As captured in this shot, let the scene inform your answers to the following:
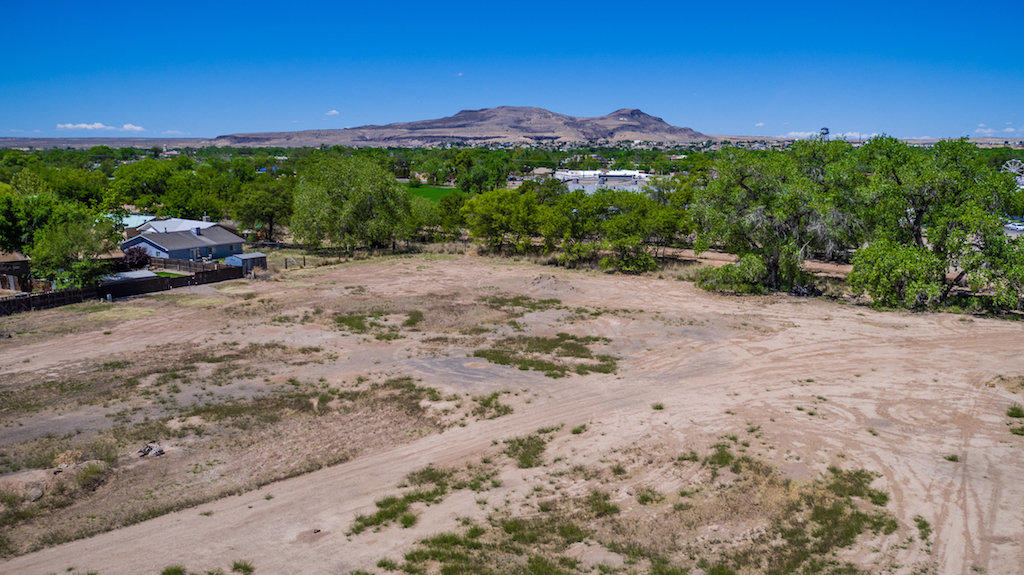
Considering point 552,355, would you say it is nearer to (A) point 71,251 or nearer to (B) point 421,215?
(A) point 71,251

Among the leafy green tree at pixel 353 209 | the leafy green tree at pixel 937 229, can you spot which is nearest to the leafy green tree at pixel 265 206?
the leafy green tree at pixel 353 209

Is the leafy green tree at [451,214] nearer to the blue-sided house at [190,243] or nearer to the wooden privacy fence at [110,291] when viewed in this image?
the blue-sided house at [190,243]

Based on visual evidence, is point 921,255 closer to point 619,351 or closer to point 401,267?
point 619,351

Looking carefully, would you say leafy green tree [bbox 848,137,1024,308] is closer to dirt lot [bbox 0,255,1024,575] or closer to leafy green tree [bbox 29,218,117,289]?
dirt lot [bbox 0,255,1024,575]

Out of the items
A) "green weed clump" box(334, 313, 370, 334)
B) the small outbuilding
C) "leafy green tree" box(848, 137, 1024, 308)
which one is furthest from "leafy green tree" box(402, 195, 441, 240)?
"leafy green tree" box(848, 137, 1024, 308)

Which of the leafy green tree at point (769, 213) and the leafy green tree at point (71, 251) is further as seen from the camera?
the leafy green tree at point (769, 213)

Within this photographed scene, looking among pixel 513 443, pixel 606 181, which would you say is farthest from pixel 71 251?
pixel 606 181

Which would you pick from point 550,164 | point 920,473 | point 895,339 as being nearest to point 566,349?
point 920,473
